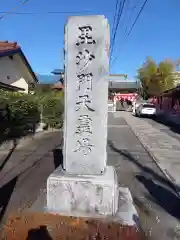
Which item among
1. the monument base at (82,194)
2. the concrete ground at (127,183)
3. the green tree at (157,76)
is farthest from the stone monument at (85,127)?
the green tree at (157,76)

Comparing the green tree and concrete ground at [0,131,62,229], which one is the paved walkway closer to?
concrete ground at [0,131,62,229]

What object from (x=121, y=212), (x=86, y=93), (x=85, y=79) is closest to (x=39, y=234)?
(x=121, y=212)

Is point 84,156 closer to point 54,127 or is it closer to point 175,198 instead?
point 175,198

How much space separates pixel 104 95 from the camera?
4.47m

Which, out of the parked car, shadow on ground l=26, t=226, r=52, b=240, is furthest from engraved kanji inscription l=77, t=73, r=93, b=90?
the parked car

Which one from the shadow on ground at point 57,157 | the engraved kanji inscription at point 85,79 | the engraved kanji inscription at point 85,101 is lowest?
the shadow on ground at point 57,157

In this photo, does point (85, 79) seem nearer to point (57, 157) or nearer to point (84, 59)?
point (84, 59)

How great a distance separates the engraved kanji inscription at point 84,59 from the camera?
14.5ft

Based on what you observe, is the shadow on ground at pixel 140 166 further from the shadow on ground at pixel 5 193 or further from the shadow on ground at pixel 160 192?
the shadow on ground at pixel 5 193

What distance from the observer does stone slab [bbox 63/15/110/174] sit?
4.40 metres

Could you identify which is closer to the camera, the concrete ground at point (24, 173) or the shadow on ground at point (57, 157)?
the concrete ground at point (24, 173)

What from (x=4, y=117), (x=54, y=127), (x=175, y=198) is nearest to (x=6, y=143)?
(x=4, y=117)

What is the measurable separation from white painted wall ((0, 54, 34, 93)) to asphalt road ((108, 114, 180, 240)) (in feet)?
30.5

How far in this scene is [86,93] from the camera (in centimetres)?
448
